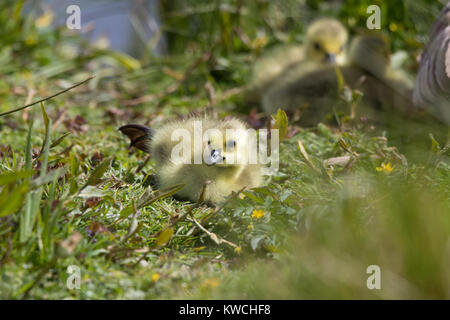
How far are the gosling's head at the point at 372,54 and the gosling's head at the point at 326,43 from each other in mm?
148

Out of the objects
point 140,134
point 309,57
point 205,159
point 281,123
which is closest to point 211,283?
point 205,159

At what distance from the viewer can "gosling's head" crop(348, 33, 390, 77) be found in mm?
2422

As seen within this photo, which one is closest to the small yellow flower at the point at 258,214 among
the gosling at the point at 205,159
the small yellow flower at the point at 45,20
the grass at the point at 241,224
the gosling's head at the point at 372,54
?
the grass at the point at 241,224

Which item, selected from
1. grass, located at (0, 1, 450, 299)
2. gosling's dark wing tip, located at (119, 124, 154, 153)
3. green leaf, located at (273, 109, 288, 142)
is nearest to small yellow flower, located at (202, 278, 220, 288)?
grass, located at (0, 1, 450, 299)

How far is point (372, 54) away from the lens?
246 cm

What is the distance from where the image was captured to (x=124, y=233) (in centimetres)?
132

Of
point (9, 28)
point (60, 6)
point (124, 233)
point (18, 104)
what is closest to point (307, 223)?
point (124, 233)

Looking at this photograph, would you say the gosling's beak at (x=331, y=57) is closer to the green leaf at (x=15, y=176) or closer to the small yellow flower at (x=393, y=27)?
the small yellow flower at (x=393, y=27)

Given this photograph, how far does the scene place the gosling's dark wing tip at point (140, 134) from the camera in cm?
180

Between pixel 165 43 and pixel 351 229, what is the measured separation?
3.43 metres

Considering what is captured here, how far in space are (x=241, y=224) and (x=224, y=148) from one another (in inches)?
11.4

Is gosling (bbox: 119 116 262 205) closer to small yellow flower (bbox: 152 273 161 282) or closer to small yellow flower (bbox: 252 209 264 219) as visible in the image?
small yellow flower (bbox: 252 209 264 219)

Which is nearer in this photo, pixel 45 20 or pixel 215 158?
pixel 215 158

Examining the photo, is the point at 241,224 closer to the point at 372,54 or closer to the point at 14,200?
the point at 14,200
